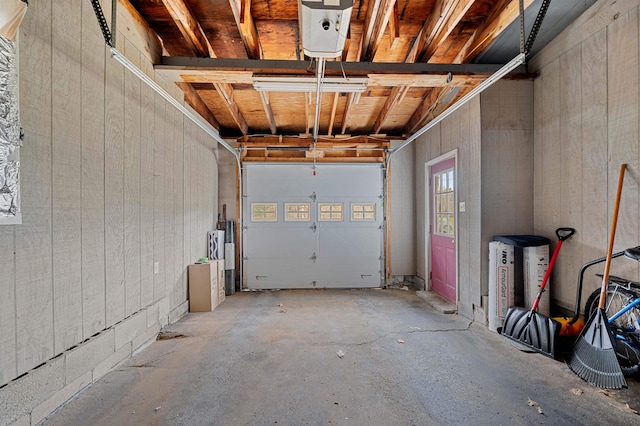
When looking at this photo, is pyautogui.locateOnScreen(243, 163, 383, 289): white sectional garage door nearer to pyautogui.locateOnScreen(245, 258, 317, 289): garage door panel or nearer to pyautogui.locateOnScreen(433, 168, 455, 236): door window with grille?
pyautogui.locateOnScreen(245, 258, 317, 289): garage door panel

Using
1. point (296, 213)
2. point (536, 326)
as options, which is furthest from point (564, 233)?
point (296, 213)

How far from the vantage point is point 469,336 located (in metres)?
3.12

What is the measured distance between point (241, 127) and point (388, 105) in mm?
2483

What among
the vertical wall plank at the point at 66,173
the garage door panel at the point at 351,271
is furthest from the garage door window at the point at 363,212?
the vertical wall plank at the point at 66,173

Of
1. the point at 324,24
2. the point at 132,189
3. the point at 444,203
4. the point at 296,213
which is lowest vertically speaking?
the point at 296,213

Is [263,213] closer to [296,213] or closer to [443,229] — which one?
[296,213]

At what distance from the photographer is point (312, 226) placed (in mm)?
5484

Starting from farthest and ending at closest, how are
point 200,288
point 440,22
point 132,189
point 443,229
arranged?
1. point 443,229
2. point 200,288
3. point 132,189
4. point 440,22

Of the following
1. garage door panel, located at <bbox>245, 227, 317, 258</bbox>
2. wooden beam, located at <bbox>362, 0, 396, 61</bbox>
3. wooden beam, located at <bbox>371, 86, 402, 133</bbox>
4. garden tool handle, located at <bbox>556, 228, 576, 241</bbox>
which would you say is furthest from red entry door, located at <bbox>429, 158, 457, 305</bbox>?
garage door panel, located at <bbox>245, 227, 317, 258</bbox>

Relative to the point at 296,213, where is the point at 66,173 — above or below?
above

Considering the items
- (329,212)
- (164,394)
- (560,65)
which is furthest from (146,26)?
(560,65)

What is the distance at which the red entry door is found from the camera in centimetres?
419

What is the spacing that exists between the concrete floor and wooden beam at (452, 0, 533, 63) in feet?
9.56

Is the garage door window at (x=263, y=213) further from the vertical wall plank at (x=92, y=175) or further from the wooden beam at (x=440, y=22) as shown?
the wooden beam at (x=440, y=22)
